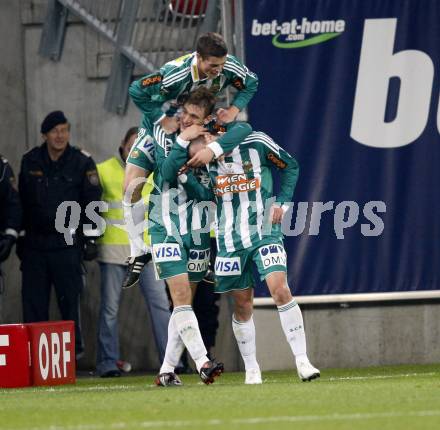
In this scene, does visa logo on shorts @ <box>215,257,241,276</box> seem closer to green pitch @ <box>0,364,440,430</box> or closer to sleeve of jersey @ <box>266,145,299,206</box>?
sleeve of jersey @ <box>266,145,299,206</box>

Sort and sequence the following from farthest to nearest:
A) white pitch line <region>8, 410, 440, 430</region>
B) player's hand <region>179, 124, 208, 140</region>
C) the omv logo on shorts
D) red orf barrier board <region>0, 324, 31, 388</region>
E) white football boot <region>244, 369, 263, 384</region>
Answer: the omv logo on shorts < red orf barrier board <region>0, 324, 31, 388</region> < white football boot <region>244, 369, 263, 384</region> < player's hand <region>179, 124, 208, 140</region> < white pitch line <region>8, 410, 440, 430</region>

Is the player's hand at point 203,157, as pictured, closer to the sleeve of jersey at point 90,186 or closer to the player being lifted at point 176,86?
the player being lifted at point 176,86

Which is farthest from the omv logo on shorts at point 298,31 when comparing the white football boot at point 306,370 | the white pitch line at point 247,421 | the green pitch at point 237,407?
the white pitch line at point 247,421

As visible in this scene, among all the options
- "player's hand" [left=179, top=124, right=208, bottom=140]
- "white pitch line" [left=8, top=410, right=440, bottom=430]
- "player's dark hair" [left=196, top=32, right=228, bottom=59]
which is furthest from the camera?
"player's dark hair" [left=196, top=32, right=228, bottom=59]

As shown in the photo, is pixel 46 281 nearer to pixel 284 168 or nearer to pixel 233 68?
pixel 233 68

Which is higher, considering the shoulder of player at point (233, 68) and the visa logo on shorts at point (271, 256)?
the shoulder of player at point (233, 68)

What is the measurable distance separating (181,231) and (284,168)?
838 millimetres

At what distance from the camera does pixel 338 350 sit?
534 inches

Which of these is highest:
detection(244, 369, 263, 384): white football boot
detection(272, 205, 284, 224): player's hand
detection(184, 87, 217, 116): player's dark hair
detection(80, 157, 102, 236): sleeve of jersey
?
detection(184, 87, 217, 116): player's dark hair

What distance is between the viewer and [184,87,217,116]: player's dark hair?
1031cm

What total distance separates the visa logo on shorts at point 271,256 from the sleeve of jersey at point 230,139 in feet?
2.34

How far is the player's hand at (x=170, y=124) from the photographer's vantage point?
34.9 ft

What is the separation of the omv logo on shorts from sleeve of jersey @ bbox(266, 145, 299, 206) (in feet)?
9.32

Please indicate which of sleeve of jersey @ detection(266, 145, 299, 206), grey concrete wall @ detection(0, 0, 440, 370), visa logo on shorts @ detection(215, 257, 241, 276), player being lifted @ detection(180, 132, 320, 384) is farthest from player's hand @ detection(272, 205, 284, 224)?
grey concrete wall @ detection(0, 0, 440, 370)
